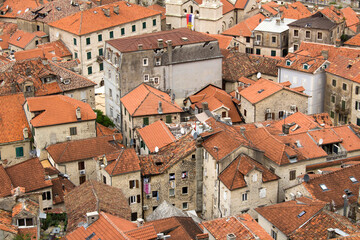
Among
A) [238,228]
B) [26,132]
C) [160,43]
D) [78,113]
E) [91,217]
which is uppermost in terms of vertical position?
[160,43]

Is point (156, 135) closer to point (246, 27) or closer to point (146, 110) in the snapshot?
point (146, 110)

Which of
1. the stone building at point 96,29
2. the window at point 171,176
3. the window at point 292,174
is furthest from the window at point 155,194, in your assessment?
the stone building at point 96,29

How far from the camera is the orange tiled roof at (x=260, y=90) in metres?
91.5

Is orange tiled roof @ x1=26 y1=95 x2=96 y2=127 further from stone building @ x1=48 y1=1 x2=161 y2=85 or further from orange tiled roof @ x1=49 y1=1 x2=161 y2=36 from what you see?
orange tiled roof @ x1=49 y1=1 x2=161 y2=36

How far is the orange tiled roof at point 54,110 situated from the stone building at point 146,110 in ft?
20.5

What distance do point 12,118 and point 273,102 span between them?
34.7 meters

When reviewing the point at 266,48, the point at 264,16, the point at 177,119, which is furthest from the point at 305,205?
the point at 264,16

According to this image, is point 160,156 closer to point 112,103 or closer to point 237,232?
point 237,232

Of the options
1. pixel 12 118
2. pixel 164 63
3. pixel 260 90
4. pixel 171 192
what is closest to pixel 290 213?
pixel 171 192

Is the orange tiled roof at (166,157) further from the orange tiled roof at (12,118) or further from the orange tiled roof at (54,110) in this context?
the orange tiled roof at (12,118)

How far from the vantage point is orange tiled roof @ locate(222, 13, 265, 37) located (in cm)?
12288

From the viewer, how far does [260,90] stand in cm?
9319

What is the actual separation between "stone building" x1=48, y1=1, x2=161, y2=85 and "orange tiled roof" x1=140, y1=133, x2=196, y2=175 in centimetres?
4261

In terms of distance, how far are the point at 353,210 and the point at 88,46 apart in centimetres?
6440
